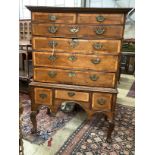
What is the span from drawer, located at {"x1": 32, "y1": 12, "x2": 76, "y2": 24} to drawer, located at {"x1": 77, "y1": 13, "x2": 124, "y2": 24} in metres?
0.07

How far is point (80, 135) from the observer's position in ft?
7.03

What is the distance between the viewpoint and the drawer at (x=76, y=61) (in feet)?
5.78

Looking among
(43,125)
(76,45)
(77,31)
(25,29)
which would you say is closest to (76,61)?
(76,45)

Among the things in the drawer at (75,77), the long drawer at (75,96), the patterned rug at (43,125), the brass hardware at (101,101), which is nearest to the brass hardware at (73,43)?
the drawer at (75,77)

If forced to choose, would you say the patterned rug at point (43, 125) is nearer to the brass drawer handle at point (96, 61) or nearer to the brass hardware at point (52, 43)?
the brass hardware at point (52, 43)

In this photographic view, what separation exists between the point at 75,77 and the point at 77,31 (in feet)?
1.43

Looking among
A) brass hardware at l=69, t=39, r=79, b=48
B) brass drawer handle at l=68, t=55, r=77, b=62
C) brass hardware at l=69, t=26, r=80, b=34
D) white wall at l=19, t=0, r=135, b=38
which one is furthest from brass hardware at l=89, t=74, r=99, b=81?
white wall at l=19, t=0, r=135, b=38

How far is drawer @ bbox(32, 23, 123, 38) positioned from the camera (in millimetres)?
1690

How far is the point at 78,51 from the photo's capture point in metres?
1.78

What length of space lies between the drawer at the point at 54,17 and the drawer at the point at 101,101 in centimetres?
74

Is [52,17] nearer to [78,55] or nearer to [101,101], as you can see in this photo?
[78,55]

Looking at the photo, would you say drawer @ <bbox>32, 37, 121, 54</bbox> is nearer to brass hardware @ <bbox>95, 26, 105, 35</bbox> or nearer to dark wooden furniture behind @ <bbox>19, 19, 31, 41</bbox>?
brass hardware @ <bbox>95, 26, 105, 35</bbox>
